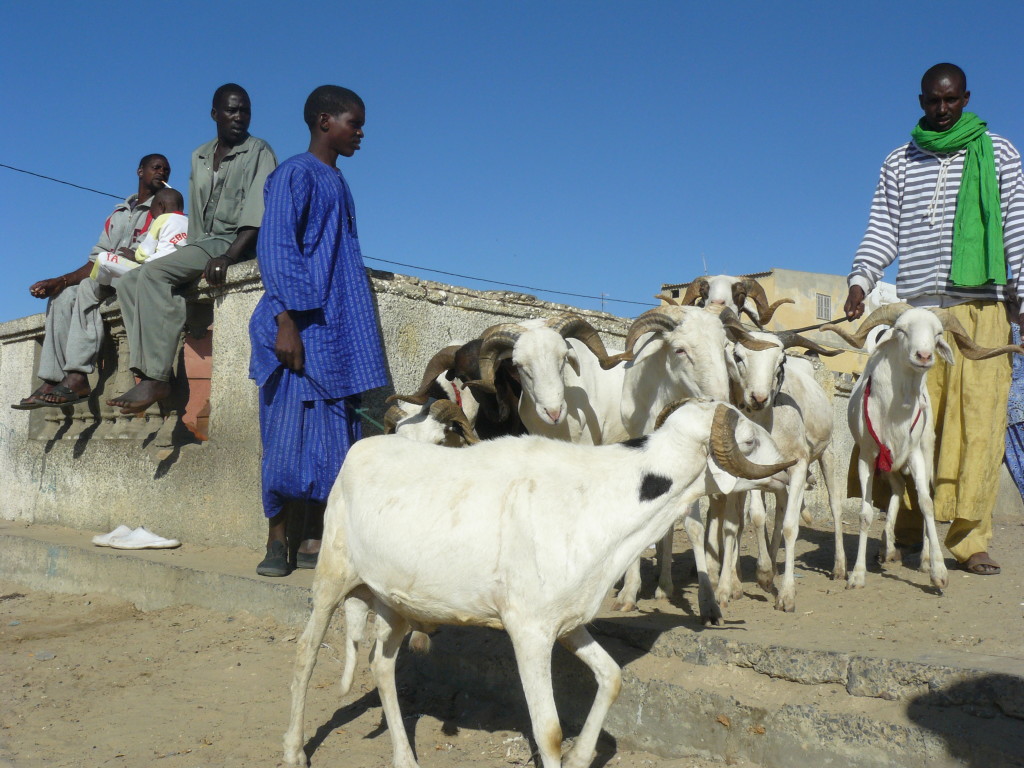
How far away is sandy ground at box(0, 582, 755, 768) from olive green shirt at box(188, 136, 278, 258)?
3.17 m

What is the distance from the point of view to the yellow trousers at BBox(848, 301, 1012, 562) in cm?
617

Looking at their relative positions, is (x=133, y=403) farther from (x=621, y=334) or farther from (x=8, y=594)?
(x=621, y=334)

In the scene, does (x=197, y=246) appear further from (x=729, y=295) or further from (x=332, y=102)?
(x=729, y=295)

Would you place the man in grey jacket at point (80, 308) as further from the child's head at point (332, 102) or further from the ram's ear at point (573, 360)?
the ram's ear at point (573, 360)

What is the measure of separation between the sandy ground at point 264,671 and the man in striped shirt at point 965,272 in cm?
58

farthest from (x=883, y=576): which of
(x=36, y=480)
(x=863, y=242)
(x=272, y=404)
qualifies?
(x=36, y=480)

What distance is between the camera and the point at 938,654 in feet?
12.7

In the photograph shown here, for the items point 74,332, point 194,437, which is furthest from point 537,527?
point 74,332

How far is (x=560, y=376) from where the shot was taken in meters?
5.43

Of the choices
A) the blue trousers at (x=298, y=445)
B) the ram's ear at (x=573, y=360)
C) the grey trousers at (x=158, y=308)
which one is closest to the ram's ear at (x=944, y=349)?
the ram's ear at (x=573, y=360)

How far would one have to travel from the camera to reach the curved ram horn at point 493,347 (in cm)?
551

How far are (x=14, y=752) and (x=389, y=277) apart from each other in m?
4.11

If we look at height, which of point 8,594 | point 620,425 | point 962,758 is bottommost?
point 8,594

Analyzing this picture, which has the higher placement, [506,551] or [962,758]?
[506,551]
